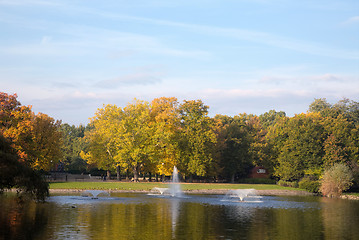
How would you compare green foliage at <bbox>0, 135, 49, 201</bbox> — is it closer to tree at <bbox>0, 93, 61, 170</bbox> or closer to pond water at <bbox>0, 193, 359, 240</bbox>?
pond water at <bbox>0, 193, 359, 240</bbox>

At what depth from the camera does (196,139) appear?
98.3 m

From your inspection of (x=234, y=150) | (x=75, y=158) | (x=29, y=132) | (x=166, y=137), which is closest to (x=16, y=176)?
(x=29, y=132)

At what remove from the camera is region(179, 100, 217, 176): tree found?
96.9 metres

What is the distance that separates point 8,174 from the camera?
1103 inches

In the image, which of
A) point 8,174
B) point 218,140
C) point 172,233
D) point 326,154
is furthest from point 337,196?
point 8,174

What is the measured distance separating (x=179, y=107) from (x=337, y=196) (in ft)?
138

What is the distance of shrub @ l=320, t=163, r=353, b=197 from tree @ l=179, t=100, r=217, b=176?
28264 mm

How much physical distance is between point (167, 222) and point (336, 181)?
47.8m

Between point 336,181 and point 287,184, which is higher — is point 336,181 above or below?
above

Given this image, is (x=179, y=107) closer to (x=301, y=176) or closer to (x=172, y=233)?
(x=301, y=176)

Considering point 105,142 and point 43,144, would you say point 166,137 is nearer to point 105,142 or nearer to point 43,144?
point 105,142

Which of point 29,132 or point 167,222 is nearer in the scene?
point 167,222

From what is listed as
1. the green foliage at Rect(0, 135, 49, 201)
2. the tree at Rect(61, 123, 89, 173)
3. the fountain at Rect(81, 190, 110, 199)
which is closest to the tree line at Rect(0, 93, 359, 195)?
the fountain at Rect(81, 190, 110, 199)

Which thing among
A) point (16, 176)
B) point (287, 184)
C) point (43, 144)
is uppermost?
point (43, 144)
